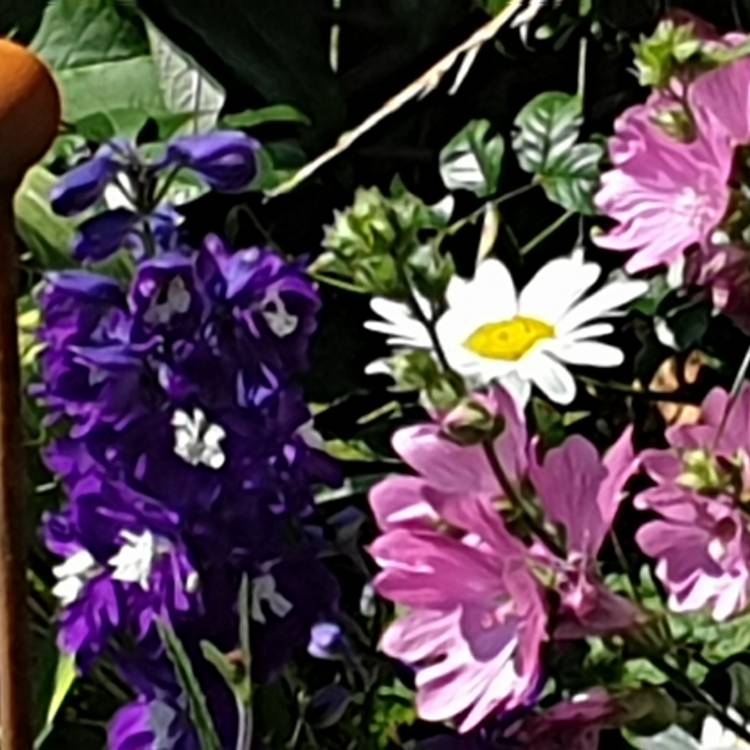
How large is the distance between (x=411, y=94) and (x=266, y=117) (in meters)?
0.06

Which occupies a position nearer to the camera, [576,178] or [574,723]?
[574,723]

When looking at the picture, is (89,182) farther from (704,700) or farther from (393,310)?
(704,700)

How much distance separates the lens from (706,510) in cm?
56

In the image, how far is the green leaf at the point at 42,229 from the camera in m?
0.70

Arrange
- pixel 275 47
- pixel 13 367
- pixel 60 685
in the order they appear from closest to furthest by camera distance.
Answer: pixel 13 367
pixel 60 685
pixel 275 47

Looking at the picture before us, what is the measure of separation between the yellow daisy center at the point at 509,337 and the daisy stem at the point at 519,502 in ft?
0.24

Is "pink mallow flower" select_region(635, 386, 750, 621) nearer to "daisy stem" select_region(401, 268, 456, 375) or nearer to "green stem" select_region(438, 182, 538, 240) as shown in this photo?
"daisy stem" select_region(401, 268, 456, 375)

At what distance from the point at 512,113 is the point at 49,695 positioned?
0.30 metres

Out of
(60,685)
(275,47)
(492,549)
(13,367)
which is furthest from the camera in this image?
(275,47)

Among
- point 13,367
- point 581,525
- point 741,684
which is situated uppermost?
point 13,367

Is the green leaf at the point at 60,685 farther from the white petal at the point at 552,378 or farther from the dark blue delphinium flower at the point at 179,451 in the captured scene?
the white petal at the point at 552,378

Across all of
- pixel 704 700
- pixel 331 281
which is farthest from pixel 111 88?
pixel 704 700

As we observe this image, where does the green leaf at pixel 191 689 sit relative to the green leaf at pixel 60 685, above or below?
above

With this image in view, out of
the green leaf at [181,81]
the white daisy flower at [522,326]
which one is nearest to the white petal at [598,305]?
the white daisy flower at [522,326]
